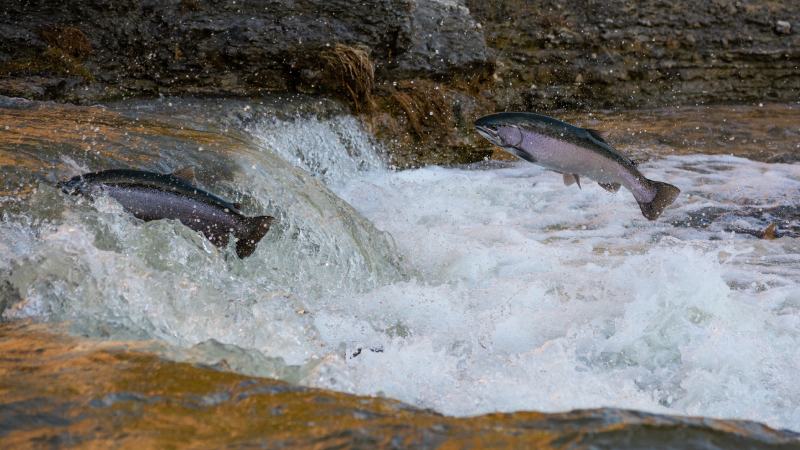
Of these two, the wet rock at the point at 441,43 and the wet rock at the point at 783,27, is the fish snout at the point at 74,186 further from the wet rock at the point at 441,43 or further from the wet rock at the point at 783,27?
the wet rock at the point at 783,27

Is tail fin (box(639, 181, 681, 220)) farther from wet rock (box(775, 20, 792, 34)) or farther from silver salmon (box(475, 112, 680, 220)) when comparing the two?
wet rock (box(775, 20, 792, 34))

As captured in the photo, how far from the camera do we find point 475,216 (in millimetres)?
6418

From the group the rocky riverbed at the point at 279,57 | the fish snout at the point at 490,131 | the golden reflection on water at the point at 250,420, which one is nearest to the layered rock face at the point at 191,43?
the rocky riverbed at the point at 279,57

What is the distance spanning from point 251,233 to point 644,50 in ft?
27.4

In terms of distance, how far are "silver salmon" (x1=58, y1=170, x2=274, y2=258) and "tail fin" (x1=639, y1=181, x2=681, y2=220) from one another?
75.1 inches

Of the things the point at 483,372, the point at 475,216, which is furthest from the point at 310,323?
the point at 475,216

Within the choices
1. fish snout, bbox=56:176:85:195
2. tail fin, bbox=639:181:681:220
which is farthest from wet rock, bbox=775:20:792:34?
fish snout, bbox=56:176:85:195

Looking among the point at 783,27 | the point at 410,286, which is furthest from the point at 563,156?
the point at 783,27

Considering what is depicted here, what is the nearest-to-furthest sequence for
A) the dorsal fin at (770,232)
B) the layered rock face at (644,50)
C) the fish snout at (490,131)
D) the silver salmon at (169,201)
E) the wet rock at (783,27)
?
the silver salmon at (169,201)
the fish snout at (490,131)
the dorsal fin at (770,232)
the layered rock face at (644,50)
the wet rock at (783,27)

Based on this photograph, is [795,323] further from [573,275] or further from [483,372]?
[483,372]

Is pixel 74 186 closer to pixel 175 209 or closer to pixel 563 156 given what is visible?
pixel 175 209

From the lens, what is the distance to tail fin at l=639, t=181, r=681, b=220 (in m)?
4.50

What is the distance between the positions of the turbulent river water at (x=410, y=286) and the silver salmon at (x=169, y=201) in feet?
0.16

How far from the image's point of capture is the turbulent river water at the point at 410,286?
2957 millimetres
